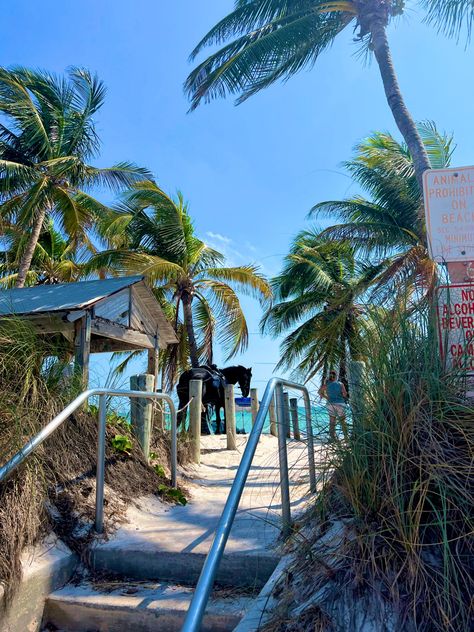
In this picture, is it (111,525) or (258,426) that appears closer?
(258,426)

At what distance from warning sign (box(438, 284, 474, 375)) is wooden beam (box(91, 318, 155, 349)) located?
18.8 ft

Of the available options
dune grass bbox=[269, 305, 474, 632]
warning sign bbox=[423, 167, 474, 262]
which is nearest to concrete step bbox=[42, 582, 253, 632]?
dune grass bbox=[269, 305, 474, 632]

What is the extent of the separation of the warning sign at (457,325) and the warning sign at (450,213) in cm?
35

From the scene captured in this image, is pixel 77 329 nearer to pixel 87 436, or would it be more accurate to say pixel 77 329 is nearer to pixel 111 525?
pixel 87 436

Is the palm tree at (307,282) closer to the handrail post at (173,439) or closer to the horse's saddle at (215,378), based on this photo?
the horse's saddle at (215,378)

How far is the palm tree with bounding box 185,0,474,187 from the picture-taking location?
947 cm

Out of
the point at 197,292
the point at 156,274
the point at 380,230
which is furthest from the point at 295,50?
the point at 197,292

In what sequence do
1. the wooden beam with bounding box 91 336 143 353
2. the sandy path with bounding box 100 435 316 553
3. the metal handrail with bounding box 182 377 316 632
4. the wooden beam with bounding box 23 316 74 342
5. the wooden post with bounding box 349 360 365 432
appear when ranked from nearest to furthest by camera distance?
1. the metal handrail with bounding box 182 377 316 632
2. the wooden post with bounding box 349 360 365 432
3. the sandy path with bounding box 100 435 316 553
4. the wooden beam with bounding box 23 316 74 342
5. the wooden beam with bounding box 91 336 143 353

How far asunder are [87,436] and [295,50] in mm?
9211

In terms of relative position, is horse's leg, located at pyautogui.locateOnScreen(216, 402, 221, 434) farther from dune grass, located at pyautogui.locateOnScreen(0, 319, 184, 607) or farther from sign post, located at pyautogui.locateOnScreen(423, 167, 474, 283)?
sign post, located at pyautogui.locateOnScreen(423, 167, 474, 283)

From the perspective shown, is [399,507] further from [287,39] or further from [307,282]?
[307,282]

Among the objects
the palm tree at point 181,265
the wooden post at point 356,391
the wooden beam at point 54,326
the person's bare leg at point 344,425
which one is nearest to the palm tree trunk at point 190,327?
the palm tree at point 181,265

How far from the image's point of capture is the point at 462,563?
1998 millimetres

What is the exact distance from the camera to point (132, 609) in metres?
3.01
